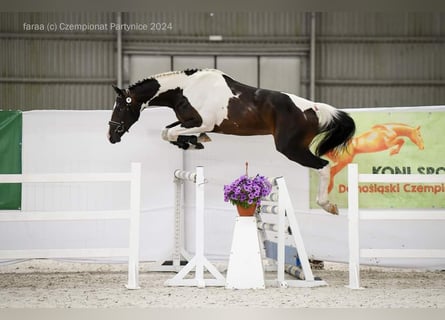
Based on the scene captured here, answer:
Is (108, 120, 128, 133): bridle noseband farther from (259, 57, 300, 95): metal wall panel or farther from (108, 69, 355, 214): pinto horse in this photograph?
(259, 57, 300, 95): metal wall panel

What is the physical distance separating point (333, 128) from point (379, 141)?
2.34 ft

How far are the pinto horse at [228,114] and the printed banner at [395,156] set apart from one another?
1.85 feet

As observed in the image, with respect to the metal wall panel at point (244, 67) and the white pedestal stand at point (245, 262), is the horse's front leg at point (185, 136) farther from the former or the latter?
the metal wall panel at point (244, 67)

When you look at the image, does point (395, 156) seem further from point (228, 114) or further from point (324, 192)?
point (228, 114)

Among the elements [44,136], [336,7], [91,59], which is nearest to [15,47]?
[91,59]

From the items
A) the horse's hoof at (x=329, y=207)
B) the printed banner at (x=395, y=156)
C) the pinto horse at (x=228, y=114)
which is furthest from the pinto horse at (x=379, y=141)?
the horse's hoof at (x=329, y=207)

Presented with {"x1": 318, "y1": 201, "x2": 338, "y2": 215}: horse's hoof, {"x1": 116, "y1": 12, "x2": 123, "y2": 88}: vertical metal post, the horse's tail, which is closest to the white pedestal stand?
{"x1": 318, "y1": 201, "x2": 338, "y2": 215}: horse's hoof

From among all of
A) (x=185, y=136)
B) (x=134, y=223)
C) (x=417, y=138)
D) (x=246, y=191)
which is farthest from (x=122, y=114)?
(x=417, y=138)

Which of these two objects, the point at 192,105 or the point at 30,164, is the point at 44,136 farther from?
the point at 192,105

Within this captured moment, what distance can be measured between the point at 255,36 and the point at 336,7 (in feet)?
30.2

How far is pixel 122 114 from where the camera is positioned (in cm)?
532

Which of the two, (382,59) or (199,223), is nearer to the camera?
(199,223)

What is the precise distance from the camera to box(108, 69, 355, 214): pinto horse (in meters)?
5.28

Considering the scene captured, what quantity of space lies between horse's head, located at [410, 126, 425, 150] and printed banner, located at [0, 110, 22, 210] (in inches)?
135
